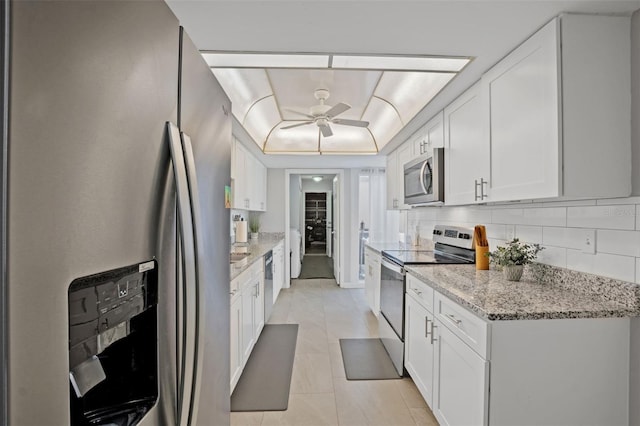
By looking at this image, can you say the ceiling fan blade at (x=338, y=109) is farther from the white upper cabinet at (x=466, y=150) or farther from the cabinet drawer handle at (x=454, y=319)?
the cabinet drawer handle at (x=454, y=319)

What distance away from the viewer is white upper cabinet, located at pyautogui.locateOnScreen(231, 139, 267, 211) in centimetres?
362

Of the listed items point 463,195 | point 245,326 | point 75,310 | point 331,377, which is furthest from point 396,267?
point 75,310

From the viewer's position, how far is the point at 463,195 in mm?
2447

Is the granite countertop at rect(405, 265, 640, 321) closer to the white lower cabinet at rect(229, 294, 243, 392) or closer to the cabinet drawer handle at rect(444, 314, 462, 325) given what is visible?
the cabinet drawer handle at rect(444, 314, 462, 325)

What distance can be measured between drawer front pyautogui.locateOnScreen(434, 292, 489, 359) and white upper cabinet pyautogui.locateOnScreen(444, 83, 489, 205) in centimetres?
77

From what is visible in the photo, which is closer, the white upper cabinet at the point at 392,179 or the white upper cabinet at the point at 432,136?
the white upper cabinet at the point at 432,136

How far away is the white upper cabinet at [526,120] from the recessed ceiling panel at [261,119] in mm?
2258

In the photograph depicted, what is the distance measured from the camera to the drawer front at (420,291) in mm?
2053

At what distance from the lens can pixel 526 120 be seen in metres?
1.68

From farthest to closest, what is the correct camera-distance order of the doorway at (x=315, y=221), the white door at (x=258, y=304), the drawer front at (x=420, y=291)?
the doorway at (x=315, y=221)
the white door at (x=258, y=304)
the drawer front at (x=420, y=291)

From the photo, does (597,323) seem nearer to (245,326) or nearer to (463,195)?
(463,195)

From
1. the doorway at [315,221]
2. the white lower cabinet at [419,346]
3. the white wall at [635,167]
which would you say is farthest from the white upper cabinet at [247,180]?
the doorway at [315,221]

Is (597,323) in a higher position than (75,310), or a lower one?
lower

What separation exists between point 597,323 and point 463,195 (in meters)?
1.20
